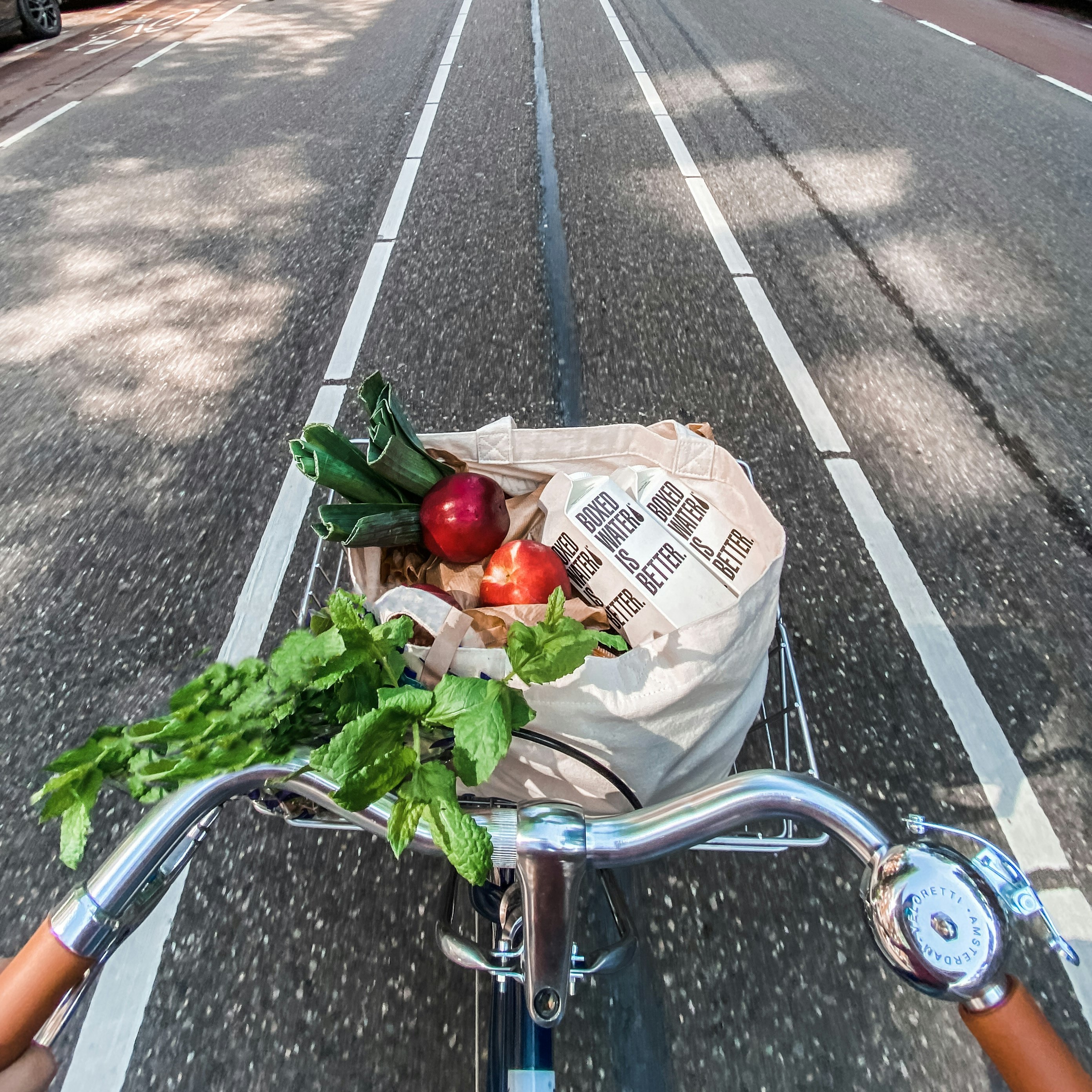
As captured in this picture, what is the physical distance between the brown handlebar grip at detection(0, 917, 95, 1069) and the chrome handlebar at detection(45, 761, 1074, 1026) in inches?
0.5

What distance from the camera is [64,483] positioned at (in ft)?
11.0

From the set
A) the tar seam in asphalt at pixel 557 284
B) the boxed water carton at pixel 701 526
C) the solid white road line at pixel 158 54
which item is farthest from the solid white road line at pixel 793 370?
the solid white road line at pixel 158 54

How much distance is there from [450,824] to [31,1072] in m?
0.43

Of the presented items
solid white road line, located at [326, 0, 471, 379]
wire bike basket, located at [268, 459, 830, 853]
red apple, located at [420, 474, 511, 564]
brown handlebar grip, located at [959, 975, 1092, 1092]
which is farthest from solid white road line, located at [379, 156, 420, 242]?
brown handlebar grip, located at [959, 975, 1092, 1092]

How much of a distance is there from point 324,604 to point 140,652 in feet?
2.52

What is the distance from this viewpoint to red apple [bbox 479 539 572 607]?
156 centimetres

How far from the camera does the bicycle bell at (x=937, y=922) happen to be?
0.68 m

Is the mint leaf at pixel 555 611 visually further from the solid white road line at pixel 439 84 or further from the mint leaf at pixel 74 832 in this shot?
the solid white road line at pixel 439 84

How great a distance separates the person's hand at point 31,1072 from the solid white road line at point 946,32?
12056 mm

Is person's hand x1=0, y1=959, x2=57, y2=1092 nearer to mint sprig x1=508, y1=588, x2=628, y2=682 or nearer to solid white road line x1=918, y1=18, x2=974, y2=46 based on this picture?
mint sprig x1=508, y1=588, x2=628, y2=682

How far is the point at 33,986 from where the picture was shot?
742 millimetres

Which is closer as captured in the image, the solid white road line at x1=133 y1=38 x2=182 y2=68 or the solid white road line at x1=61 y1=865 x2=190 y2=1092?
the solid white road line at x1=61 y1=865 x2=190 y2=1092

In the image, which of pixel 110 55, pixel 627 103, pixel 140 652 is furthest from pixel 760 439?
pixel 110 55

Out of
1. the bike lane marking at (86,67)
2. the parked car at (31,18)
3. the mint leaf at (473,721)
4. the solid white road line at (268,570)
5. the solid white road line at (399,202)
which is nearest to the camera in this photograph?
the mint leaf at (473,721)
